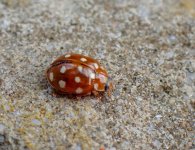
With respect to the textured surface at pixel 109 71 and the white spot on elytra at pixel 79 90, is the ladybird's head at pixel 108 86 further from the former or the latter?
the white spot on elytra at pixel 79 90

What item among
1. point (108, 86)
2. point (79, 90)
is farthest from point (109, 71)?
point (79, 90)

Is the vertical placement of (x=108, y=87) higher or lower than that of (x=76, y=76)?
lower

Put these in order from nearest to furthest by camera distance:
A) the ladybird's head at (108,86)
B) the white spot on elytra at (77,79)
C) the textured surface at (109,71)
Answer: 1. the textured surface at (109,71)
2. the white spot on elytra at (77,79)
3. the ladybird's head at (108,86)

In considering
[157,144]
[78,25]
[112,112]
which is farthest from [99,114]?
[78,25]

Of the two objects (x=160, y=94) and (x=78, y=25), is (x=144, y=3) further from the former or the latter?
(x=160, y=94)

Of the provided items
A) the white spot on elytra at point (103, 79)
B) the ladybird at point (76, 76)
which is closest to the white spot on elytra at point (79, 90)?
the ladybird at point (76, 76)

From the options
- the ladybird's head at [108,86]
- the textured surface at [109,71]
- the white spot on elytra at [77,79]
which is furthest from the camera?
the ladybird's head at [108,86]

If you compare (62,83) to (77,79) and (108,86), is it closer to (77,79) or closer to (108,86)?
(77,79)
